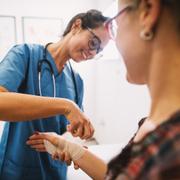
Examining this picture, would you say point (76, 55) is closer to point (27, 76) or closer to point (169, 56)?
point (27, 76)

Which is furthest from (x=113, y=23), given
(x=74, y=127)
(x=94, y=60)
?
(x=94, y=60)

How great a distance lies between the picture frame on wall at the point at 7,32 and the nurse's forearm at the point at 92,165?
2498 millimetres

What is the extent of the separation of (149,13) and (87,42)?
2.50 ft

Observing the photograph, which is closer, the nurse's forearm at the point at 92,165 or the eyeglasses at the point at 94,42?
the nurse's forearm at the point at 92,165

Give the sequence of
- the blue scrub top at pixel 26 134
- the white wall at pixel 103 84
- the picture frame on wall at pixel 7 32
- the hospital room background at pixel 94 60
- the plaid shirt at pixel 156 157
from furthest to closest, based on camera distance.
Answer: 1. the picture frame on wall at pixel 7 32
2. the hospital room background at pixel 94 60
3. the white wall at pixel 103 84
4. the blue scrub top at pixel 26 134
5. the plaid shirt at pixel 156 157

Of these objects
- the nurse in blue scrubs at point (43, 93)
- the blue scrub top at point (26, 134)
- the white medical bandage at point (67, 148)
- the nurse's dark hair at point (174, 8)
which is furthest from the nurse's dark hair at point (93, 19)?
the nurse's dark hair at point (174, 8)

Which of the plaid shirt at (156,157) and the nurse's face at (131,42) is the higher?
the nurse's face at (131,42)

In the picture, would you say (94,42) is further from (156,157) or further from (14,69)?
(156,157)

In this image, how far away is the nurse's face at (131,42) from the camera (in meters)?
0.43

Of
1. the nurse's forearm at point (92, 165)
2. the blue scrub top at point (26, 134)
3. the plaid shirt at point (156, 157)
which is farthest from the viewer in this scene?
the blue scrub top at point (26, 134)

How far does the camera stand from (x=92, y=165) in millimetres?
905

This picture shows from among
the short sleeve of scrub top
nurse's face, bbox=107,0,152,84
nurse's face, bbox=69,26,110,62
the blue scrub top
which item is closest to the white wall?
nurse's face, bbox=69,26,110,62

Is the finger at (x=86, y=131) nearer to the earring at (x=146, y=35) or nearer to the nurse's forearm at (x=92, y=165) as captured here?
the nurse's forearm at (x=92, y=165)

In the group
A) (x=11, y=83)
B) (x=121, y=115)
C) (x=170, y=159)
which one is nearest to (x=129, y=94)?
(x=121, y=115)
